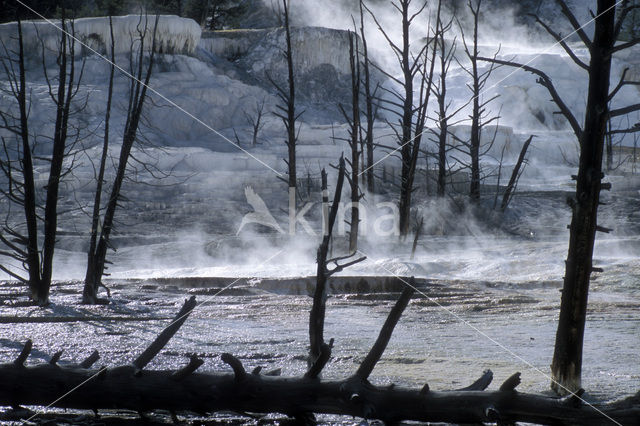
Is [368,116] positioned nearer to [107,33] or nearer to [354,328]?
[354,328]

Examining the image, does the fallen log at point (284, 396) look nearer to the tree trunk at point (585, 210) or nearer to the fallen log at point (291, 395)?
the fallen log at point (291, 395)

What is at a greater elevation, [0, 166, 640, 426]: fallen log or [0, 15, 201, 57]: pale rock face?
[0, 15, 201, 57]: pale rock face

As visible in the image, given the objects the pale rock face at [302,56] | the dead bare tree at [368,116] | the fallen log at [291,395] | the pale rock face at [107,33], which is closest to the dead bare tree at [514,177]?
the dead bare tree at [368,116]

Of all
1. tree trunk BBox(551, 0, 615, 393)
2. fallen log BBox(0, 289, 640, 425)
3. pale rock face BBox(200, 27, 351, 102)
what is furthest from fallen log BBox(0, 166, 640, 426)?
pale rock face BBox(200, 27, 351, 102)

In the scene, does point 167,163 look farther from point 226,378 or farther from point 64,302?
point 226,378

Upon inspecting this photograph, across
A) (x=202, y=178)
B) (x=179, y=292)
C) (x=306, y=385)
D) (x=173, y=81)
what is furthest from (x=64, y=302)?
(x=173, y=81)

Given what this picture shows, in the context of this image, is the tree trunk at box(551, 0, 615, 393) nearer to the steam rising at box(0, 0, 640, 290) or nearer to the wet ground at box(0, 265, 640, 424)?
the wet ground at box(0, 265, 640, 424)

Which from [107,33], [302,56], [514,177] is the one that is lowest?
[514,177]

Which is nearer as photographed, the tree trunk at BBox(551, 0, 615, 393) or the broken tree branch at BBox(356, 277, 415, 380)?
the broken tree branch at BBox(356, 277, 415, 380)

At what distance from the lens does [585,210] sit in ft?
16.8

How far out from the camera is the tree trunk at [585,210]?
513cm

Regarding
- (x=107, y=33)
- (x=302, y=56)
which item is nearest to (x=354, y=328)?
(x=107, y=33)

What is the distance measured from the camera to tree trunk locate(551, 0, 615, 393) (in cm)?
513

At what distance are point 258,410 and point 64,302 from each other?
21.7 ft
